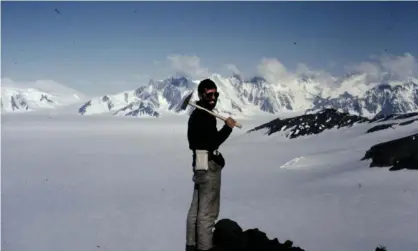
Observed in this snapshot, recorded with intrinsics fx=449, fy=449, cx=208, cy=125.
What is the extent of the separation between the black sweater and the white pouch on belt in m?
0.08

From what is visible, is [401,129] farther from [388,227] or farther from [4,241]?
[4,241]

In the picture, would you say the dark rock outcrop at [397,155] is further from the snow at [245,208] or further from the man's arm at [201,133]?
the man's arm at [201,133]

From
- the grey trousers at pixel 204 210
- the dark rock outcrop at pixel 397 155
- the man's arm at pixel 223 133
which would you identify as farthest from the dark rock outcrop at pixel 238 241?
the dark rock outcrop at pixel 397 155

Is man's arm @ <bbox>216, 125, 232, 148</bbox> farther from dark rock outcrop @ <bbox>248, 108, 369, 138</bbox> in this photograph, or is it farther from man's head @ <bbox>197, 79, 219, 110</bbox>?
dark rock outcrop @ <bbox>248, 108, 369, 138</bbox>

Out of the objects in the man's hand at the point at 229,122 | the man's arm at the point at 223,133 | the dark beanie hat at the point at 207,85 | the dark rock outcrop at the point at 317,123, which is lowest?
the man's arm at the point at 223,133

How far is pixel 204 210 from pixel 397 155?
21.4m

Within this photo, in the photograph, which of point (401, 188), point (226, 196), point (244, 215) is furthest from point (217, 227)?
point (226, 196)

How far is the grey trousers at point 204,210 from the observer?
7.10 meters

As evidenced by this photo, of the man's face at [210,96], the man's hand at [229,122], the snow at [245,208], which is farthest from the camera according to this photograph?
the snow at [245,208]

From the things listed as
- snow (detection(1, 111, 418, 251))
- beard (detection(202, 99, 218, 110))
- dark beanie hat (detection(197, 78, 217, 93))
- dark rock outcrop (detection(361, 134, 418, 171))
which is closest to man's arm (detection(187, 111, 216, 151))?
beard (detection(202, 99, 218, 110))

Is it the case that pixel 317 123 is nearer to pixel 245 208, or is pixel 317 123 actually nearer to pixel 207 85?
pixel 245 208

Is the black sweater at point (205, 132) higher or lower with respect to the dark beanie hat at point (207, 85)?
lower

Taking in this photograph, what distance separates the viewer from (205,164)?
6.88 m

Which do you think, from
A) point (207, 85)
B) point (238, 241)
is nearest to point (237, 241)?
point (238, 241)
